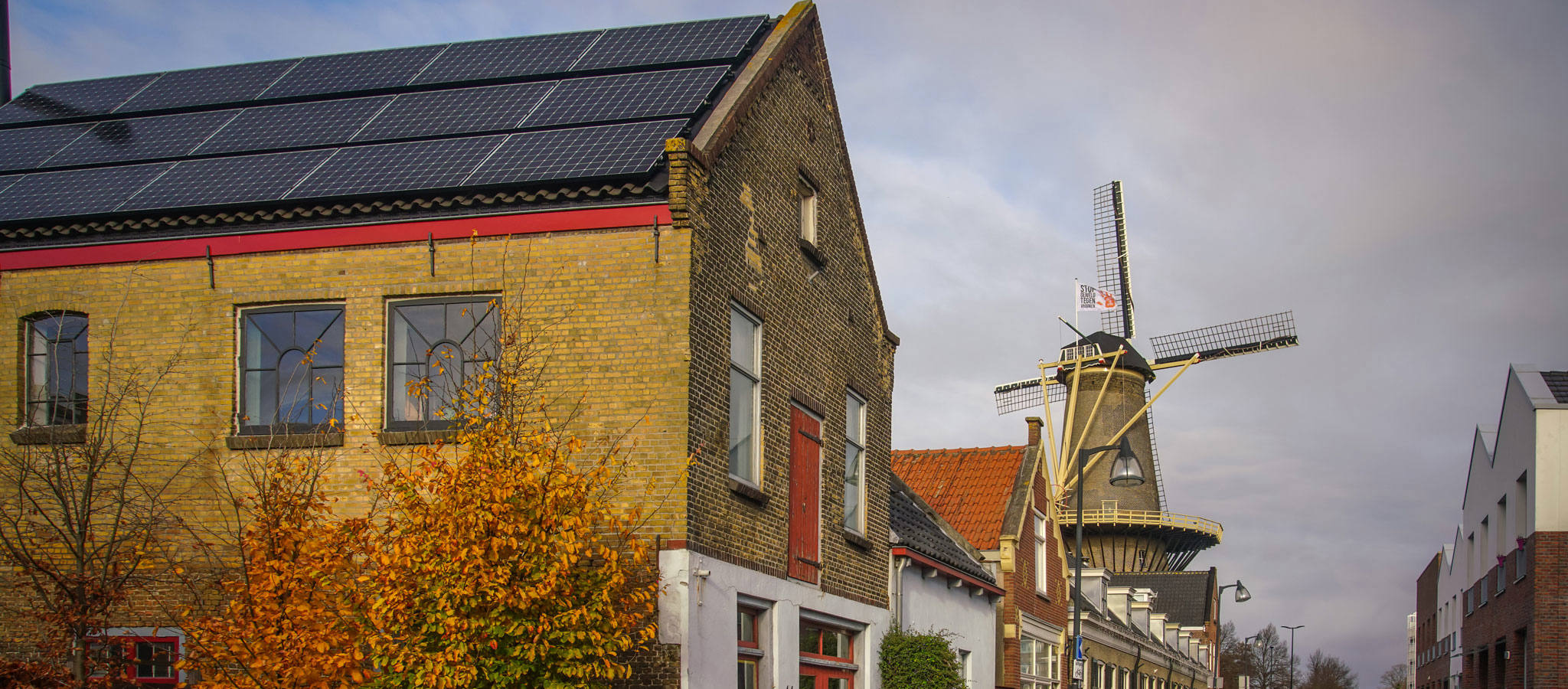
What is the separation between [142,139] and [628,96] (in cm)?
699

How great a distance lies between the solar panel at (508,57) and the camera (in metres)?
20.2

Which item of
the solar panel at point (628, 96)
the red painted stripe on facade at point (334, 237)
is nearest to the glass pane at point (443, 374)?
the red painted stripe on facade at point (334, 237)

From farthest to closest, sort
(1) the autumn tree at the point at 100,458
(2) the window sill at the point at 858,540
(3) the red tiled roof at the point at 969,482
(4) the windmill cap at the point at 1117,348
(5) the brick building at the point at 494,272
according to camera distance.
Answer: (4) the windmill cap at the point at 1117,348 → (3) the red tiled roof at the point at 969,482 → (2) the window sill at the point at 858,540 → (5) the brick building at the point at 494,272 → (1) the autumn tree at the point at 100,458

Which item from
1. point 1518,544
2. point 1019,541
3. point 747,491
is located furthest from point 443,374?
Result: point 1518,544

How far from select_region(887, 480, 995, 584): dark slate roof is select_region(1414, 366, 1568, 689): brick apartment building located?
13609 mm

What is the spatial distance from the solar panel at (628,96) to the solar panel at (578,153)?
42 centimetres

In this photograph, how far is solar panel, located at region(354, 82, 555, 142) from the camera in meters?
18.5

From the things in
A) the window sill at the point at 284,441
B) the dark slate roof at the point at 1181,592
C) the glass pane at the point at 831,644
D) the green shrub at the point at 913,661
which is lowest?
the dark slate roof at the point at 1181,592

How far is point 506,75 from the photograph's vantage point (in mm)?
19969

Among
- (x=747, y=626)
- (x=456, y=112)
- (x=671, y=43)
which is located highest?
(x=671, y=43)

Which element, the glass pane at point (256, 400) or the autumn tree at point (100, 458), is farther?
the glass pane at point (256, 400)

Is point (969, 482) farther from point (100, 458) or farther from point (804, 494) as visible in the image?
point (100, 458)

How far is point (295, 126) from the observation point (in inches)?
761

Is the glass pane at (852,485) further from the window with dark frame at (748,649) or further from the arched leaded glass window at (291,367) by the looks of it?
the arched leaded glass window at (291,367)
